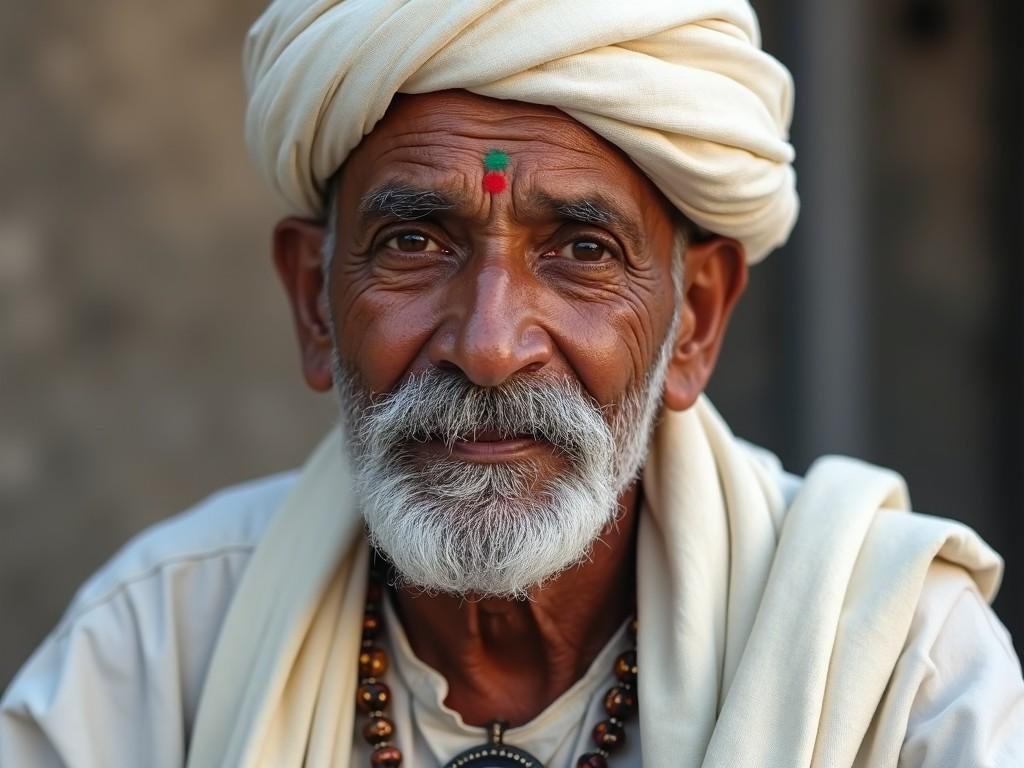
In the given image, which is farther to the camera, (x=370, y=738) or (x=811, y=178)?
(x=811, y=178)

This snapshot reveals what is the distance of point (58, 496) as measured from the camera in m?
4.66

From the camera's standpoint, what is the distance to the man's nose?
7.24ft

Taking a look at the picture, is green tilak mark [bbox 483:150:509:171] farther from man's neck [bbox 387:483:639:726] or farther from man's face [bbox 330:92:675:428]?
man's neck [bbox 387:483:639:726]

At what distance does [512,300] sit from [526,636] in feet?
2.16

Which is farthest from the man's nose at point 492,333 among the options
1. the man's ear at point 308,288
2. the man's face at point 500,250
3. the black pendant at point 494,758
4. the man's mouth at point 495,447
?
the black pendant at point 494,758

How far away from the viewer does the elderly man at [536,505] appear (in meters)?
2.22

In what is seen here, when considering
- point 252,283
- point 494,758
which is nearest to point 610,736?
point 494,758

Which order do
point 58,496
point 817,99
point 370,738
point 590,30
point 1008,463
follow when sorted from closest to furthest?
point 590,30 → point 370,738 → point 58,496 → point 817,99 → point 1008,463

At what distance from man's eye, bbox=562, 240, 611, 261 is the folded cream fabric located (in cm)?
39

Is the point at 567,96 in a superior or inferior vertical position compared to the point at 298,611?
superior

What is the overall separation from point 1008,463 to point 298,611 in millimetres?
3611

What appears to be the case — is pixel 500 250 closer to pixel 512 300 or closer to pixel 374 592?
pixel 512 300

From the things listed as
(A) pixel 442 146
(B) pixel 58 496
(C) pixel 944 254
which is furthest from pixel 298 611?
(C) pixel 944 254

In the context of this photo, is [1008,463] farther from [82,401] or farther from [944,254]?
[82,401]
